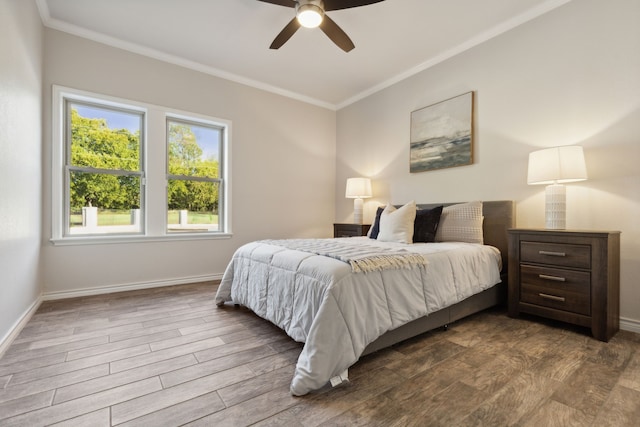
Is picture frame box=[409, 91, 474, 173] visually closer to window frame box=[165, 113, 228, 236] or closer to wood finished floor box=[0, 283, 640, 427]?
wood finished floor box=[0, 283, 640, 427]

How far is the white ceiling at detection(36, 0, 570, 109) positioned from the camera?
2.71m

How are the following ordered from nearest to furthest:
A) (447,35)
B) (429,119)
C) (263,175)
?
(447,35) → (429,119) → (263,175)

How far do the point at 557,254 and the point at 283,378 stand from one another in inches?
85.8

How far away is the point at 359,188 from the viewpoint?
13.9 ft

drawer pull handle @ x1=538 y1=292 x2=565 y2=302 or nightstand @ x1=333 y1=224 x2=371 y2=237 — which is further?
nightstand @ x1=333 y1=224 x2=371 y2=237

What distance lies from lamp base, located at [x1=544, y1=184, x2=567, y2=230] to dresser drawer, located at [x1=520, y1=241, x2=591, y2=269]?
0.19m

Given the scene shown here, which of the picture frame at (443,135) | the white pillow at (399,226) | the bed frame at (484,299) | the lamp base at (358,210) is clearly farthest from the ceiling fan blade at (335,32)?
the lamp base at (358,210)

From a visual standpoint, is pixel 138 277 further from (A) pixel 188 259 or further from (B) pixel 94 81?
(B) pixel 94 81

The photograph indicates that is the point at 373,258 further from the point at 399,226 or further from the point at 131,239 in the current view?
the point at 131,239

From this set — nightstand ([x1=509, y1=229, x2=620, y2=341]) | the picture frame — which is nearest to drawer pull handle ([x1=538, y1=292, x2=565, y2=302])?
nightstand ([x1=509, y1=229, x2=620, y2=341])

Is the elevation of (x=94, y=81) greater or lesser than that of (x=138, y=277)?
greater

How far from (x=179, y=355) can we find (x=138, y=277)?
1.99 meters

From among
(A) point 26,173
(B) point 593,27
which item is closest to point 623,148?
(B) point 593,27

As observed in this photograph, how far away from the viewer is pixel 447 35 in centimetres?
311
